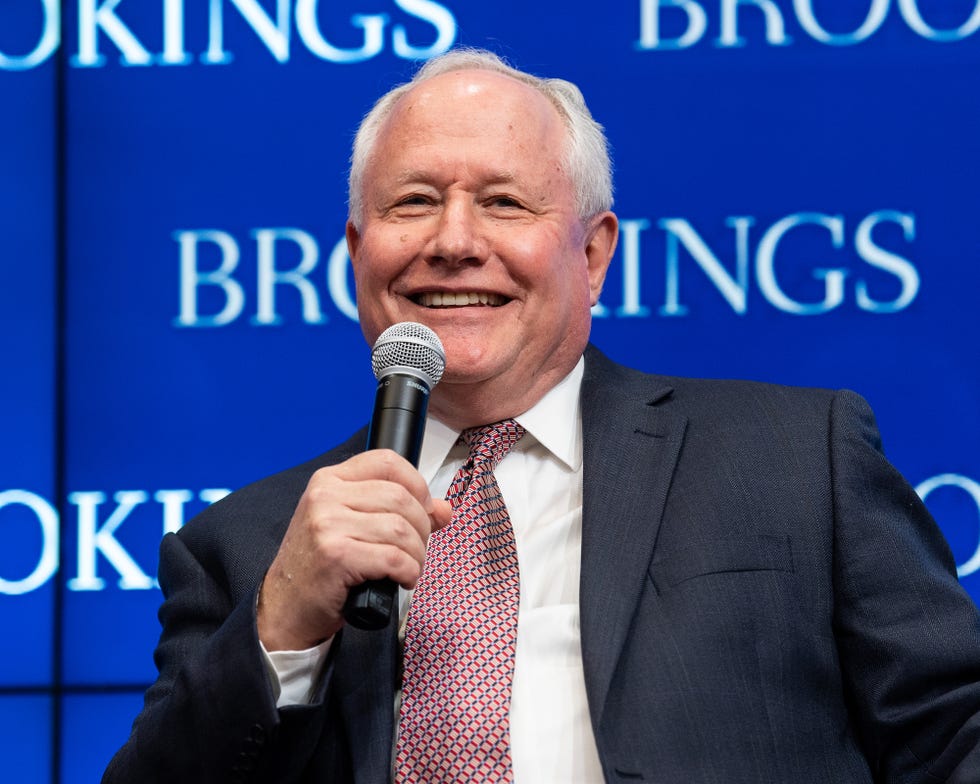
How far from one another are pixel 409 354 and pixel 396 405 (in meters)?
0.09

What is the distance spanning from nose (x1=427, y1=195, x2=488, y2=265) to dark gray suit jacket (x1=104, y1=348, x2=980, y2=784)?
1.01 feet

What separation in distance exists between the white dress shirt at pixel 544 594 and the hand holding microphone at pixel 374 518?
125mm

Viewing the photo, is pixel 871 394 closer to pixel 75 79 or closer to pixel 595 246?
pixel 595 246

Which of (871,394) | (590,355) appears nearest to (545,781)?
(590,355)

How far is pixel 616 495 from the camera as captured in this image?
1835 mm

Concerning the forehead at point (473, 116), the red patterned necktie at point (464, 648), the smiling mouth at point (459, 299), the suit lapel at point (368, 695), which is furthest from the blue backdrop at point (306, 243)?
the suit lapel at point (368, 695)

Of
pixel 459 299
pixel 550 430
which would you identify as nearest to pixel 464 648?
pixel 550 430

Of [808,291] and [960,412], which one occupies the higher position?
[808,291]

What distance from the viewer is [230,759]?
1.62 meters

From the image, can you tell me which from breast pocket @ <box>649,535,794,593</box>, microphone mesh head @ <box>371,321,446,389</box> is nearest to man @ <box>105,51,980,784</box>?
breast pocket @ <box>649,535,794,593</box>

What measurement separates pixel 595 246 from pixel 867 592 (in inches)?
28.0

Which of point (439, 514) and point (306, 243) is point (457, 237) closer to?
point (439, 514)

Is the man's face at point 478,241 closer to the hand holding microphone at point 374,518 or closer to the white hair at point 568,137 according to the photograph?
the white hair at point 568,137

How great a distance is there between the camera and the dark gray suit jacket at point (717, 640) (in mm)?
1646
